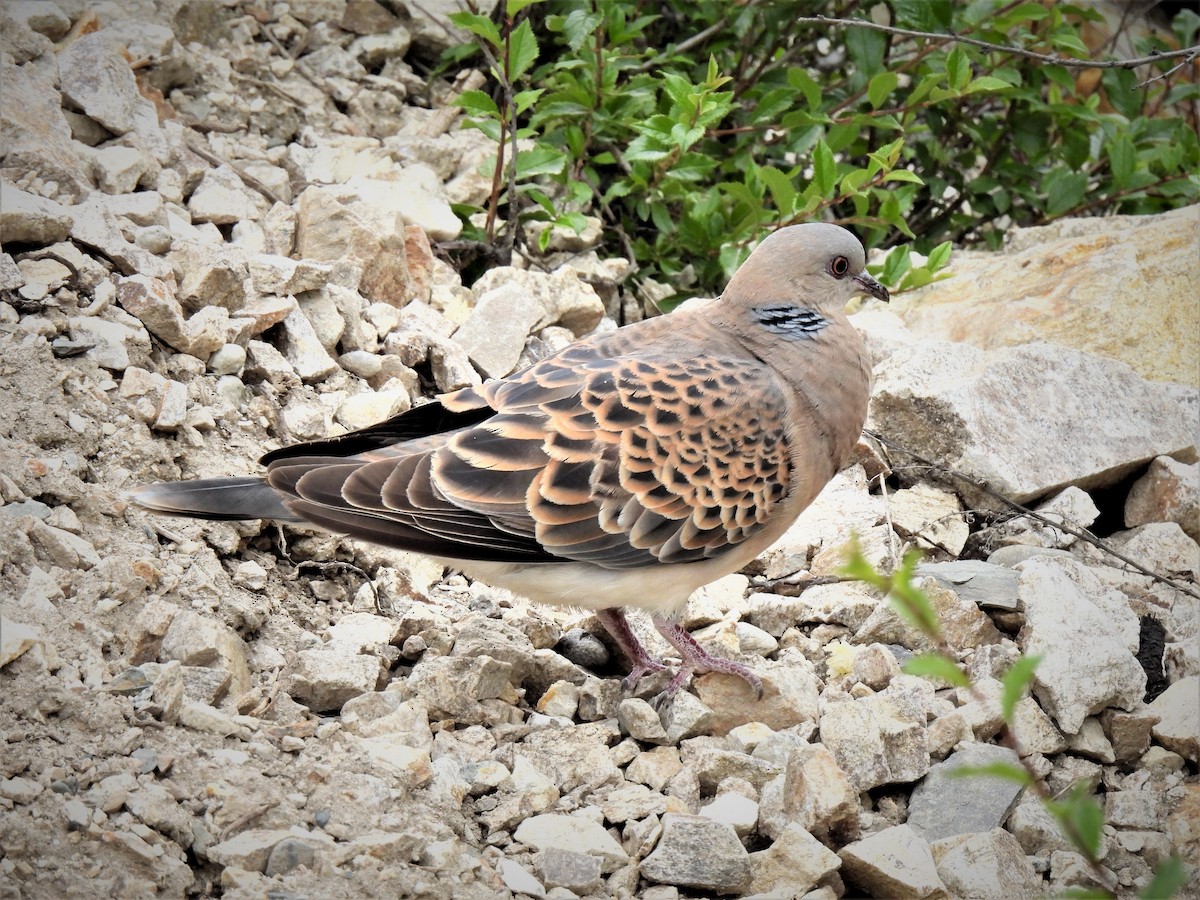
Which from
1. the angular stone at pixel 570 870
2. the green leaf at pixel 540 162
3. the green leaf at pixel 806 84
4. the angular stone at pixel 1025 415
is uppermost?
the green leaf at pixel 806 84

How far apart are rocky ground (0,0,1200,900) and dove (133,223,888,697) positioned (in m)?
0.33

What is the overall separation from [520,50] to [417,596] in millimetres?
2394

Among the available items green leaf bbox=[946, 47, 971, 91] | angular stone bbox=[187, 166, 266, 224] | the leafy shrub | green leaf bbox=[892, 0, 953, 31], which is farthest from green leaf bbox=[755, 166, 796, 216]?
angular stone bbox=[187, 166, 266, 224]

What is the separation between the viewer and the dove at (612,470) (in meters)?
3.69

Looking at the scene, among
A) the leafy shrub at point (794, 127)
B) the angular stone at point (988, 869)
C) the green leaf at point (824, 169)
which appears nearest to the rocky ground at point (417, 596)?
the angular stone at point (988, 869)

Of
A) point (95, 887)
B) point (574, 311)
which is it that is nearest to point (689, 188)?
point (574, 311)

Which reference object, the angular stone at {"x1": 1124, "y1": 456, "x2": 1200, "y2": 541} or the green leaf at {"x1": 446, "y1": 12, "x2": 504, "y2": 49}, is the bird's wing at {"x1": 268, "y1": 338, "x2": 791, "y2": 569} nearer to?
the green leaf at {"x1": 446, "y1": 12, "x2": 504, "y2": 49}

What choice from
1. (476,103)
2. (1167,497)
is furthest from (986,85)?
(476,103)

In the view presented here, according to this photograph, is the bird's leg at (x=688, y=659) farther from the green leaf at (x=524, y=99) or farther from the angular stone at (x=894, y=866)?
the green leaf at (x=524, y=99)

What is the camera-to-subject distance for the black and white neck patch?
432 cm

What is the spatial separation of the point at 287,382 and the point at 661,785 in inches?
83.6

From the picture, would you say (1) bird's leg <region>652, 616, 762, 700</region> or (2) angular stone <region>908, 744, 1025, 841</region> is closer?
(2) angular stone <region>908, 744, 1025, 841</region>

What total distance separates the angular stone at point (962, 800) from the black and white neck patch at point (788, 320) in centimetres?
146

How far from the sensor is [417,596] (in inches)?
174
